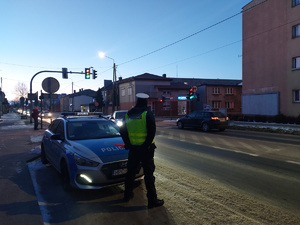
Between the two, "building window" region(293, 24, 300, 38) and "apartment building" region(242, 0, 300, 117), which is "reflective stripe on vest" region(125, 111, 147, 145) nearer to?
"apartment building" region(242, 0, 300, 117)

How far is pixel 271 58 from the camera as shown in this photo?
21.4 metres

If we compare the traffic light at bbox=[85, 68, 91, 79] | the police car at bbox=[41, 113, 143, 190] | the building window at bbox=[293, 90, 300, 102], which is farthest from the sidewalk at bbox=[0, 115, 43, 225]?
the building window at bbox=[293, 90, 300, 102]

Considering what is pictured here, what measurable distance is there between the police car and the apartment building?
62.9 ft

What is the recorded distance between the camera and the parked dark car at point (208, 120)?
15477 millimetres

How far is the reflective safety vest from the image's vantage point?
369 centimetres

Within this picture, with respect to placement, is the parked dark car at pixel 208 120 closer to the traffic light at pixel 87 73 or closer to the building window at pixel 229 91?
the traffic light at pixel 87 73

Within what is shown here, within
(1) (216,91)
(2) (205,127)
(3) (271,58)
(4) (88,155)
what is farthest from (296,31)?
(4) (88,155)

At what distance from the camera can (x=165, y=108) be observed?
41.9 meters

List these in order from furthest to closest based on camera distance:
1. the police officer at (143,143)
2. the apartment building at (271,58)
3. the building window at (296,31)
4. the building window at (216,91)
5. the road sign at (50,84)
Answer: the building window at (216,91) → the apartment building at (271,58) → the building window at (296,31) → the road sign at (50,84) → the police officer at (143,143)

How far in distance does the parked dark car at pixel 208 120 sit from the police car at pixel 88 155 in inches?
439

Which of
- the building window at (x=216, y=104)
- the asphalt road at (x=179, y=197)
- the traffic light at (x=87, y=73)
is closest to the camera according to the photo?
the asphalt road at (x=179, y=197)

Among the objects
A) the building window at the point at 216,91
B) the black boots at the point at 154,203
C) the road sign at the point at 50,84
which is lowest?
the black boots at the point at 154,203

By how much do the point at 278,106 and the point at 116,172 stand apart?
20.7 m

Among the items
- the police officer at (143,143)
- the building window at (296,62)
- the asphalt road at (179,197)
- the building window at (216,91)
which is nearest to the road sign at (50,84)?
the asphalt road at (179,197)
